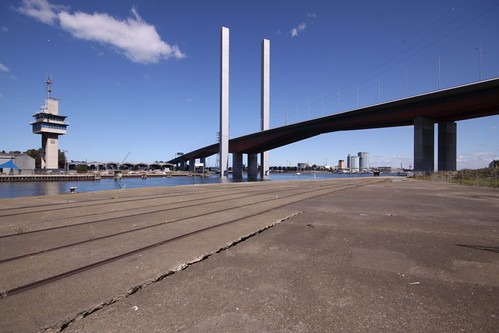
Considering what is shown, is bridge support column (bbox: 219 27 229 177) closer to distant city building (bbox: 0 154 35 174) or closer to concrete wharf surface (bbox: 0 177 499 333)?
distant city building (bbox: 0 154 35 174)

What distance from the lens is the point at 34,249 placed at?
6645 mm

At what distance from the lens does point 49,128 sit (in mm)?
115625

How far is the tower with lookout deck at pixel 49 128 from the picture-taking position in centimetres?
11500

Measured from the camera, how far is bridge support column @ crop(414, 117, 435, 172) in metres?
60.2

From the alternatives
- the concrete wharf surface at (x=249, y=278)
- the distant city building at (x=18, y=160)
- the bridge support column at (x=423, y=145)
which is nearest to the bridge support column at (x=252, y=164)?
the bridge support column at (x=423, y=145)

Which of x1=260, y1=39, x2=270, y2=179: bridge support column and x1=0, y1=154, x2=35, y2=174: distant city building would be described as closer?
x1=260, y1=39, x2=270, y2=179: bridge support column

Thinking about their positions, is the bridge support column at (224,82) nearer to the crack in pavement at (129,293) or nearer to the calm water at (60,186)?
the calm water at (60,186)

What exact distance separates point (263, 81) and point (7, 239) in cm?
9389

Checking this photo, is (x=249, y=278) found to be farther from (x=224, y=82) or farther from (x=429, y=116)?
(x=224, y=82)

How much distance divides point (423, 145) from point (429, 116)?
574 cm

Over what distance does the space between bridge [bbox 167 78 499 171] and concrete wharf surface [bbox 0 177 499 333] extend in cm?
5304

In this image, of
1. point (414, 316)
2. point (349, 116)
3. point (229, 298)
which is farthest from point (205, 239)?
point (349, 116)

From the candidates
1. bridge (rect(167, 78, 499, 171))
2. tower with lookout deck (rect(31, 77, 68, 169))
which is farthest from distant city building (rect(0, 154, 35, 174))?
bridge (rect(167, 78, 499, 171))

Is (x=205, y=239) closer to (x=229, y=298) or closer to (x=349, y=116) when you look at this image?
(x=229, y=298)
